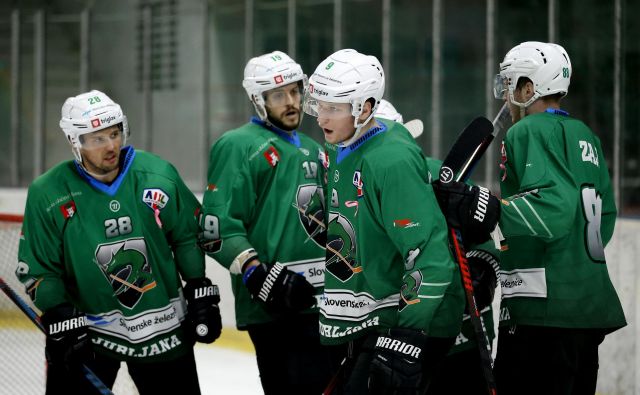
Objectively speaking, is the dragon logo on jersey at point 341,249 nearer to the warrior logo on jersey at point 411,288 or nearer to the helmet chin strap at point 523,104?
the warrior logo on jersey at point 411,288

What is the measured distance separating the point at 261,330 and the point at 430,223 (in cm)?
127

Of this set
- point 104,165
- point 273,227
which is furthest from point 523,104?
point 104,165

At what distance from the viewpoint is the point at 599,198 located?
9.63 ft

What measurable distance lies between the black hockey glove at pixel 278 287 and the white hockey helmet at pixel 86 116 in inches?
26.5

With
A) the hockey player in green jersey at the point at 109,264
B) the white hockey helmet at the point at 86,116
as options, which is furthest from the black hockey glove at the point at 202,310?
the white hockey helmet at the point at 86,116

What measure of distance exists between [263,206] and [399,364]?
1271mm

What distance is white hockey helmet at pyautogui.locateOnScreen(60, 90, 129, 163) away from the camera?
10.6 ft

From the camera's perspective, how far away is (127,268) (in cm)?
324

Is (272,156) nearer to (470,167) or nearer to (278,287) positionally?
(278,287)

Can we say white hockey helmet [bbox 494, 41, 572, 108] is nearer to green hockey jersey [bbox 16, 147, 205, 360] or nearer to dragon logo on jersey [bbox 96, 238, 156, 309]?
green hockey jersey [bbox 16, 147, 205, 360]

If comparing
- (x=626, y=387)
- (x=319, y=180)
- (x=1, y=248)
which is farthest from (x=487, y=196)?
(x=1, y=248)

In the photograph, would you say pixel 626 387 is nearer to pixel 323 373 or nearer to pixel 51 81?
pixel 323 373

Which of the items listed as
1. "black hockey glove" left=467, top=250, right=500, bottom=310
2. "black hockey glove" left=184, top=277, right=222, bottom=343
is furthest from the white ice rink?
"black hockey glove" left=467, top=250, right=500, bottom=310

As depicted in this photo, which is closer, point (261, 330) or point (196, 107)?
point (261, 330)
